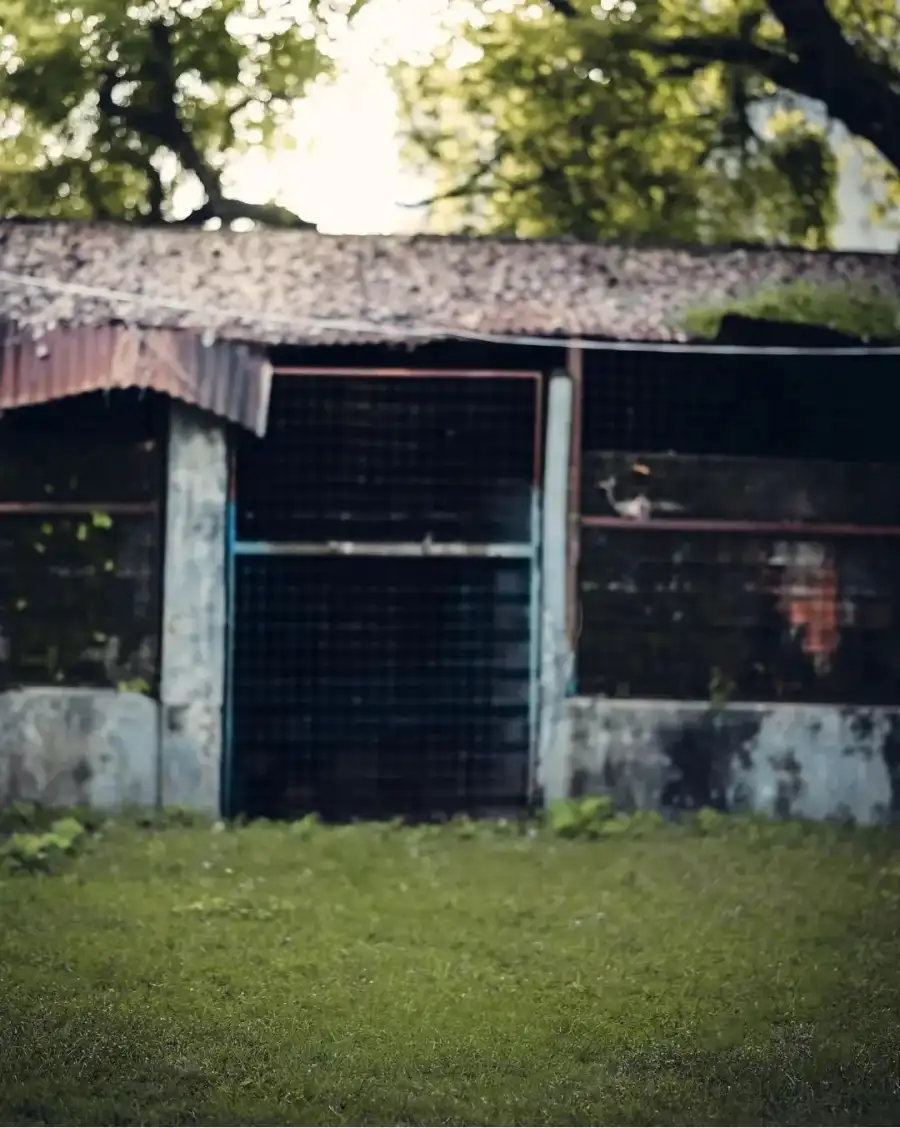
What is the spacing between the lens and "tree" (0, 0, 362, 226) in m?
4.57

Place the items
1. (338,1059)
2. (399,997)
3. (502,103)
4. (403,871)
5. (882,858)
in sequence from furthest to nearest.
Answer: (502,103) → (882,858) → (403,871) → (399,997) → (338,1059)

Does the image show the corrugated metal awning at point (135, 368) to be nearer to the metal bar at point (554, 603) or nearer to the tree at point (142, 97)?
the tree at point (142, 97)

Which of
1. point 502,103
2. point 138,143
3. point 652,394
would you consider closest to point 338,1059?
point 652,394

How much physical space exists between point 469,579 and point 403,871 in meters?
1.31

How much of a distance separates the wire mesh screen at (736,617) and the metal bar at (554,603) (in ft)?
0.45

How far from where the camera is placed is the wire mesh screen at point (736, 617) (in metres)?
5.25

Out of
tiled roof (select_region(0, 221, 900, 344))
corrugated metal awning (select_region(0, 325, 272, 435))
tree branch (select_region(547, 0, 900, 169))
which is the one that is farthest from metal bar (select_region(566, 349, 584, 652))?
tree branch (select_region(547, 0, 900, 169))

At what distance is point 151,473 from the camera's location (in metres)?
5.13

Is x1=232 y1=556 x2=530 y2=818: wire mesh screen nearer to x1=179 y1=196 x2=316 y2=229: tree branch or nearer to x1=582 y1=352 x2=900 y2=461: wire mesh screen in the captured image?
x1=582 y1=352 x2=900 y2=461: wire mesh screen

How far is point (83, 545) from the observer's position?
5137mm

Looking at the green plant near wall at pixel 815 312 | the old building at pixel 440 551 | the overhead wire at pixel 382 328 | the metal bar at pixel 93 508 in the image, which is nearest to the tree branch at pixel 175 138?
the old building at pixel 440 551

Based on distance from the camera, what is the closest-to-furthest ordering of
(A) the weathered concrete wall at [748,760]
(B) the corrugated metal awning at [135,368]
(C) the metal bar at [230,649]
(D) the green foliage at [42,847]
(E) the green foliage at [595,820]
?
(D) the green foliage at [42,847], (B) the corrugated metal awning at [135,368], (E) the green foliage at [595,820], (C) the metal bar at [230,649], (A) the weathered concrete wall at [748,760]

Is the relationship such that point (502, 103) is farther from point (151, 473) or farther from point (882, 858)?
point (882, 858)

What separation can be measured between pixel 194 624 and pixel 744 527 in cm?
235
